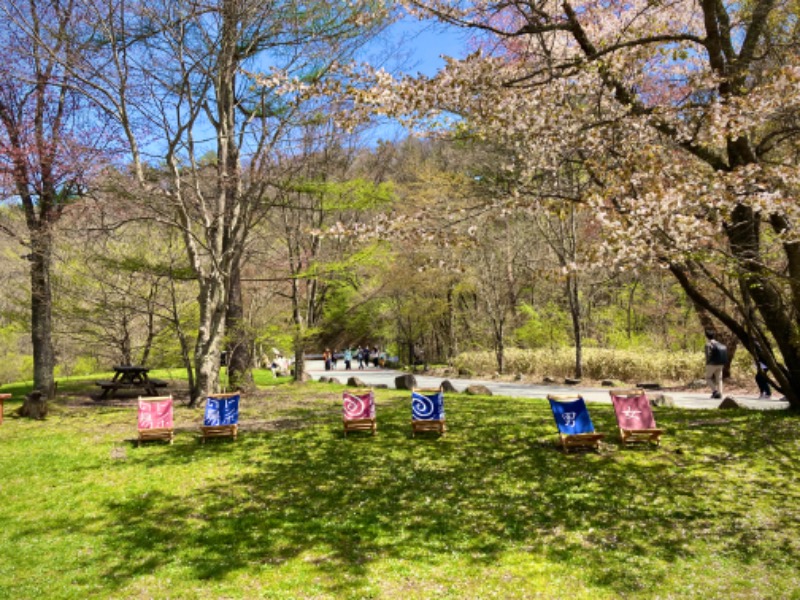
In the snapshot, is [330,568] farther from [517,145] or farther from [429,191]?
[429,191]

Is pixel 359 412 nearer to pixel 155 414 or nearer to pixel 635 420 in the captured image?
pixel 155 414

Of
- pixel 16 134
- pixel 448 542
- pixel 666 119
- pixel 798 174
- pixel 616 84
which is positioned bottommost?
pixel 448 542

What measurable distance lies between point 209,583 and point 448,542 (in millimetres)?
2265

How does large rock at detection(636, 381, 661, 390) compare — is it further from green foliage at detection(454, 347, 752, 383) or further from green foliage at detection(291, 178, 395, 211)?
green foliage at detection(291, 178, 395, 211)

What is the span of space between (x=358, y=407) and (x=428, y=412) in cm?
125

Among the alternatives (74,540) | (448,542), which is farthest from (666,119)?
(74,540)

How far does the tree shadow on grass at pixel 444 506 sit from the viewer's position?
16.1ft

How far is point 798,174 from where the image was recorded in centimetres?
652

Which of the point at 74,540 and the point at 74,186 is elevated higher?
the point at 74,186

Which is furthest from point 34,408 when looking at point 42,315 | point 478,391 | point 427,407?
point 478,391

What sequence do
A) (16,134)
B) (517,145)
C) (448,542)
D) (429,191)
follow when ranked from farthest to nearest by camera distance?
(429,191) → (16,134) → (517,145) → (448,542)

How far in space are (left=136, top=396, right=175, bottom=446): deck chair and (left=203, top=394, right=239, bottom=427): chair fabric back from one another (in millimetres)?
603

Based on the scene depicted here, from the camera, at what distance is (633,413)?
8.06m

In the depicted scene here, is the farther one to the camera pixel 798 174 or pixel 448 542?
pixel 798 174
